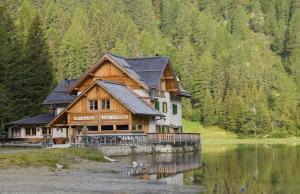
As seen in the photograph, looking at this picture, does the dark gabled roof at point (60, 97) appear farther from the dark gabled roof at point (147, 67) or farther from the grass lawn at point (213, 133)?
the grass lawn at point (213, 133)

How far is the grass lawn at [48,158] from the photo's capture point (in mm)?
34156

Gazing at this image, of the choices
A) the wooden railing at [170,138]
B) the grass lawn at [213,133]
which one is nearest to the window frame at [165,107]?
the wooden railing at [170,138]

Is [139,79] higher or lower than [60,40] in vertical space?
lower

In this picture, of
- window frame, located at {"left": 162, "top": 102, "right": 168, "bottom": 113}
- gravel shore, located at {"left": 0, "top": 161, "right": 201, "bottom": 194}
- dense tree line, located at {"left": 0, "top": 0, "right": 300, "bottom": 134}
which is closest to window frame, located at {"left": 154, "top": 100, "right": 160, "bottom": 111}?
window frame, located at {"left": 162, "top": 102, "right": 168, "bottom": 113}

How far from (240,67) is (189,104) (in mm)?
43136

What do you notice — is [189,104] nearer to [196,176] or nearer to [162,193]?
[196,176]

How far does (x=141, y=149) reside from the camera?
187 feet

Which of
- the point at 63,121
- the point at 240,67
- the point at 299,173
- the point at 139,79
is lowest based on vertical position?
the point at 299,173

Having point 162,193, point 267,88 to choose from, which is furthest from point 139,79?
point 267,88

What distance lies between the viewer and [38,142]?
72.8 meters

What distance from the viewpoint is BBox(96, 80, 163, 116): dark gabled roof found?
192 ft

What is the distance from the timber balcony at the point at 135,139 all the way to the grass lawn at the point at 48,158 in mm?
7920

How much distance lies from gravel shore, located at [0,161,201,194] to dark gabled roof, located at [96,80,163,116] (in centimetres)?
2326

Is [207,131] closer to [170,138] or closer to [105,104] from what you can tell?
[170,138]
